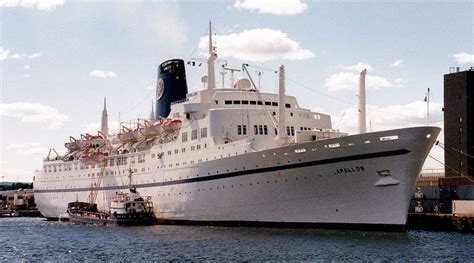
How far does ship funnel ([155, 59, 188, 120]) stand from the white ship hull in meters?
11.3

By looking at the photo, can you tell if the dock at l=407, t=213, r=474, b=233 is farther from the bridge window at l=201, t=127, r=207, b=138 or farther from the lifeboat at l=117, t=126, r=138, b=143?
the lifeboat at l=117, t=126, r=138, b=143

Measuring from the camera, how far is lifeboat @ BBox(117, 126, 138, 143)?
179ft

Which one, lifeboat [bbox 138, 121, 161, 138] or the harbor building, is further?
the harbor building

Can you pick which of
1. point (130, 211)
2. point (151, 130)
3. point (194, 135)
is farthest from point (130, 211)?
point (194, 135)

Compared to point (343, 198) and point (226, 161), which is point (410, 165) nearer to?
point (343, 198)

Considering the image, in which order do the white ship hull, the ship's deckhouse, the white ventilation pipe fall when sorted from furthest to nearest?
the ship's deckhouse → the white ventilation pipe → the white ship hull

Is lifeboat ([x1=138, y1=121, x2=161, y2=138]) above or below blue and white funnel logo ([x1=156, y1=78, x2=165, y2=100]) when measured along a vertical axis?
below

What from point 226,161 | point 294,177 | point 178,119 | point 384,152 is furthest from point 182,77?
point 384,152

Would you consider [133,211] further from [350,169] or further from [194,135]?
[350,169]

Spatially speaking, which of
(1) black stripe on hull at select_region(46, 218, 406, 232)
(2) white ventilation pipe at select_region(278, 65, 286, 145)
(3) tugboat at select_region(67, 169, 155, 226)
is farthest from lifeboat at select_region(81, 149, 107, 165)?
(2) white ventilation pipe at select_region(278, 65, 286, 145)

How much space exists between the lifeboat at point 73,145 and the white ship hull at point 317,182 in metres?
23.7

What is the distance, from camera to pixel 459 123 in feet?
192

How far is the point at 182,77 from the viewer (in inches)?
2149

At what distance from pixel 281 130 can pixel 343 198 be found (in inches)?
234
